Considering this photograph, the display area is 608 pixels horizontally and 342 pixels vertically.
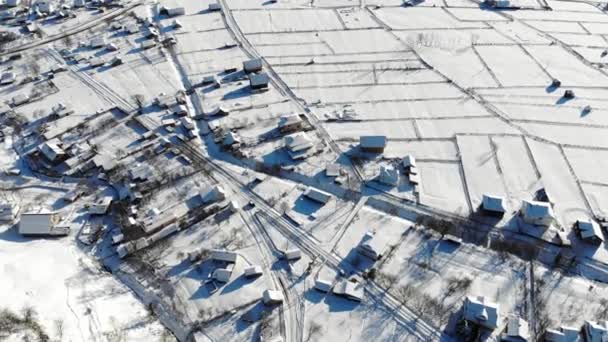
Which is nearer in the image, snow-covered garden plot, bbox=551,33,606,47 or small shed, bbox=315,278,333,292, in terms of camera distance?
small shed, bbox=315,278,333,292

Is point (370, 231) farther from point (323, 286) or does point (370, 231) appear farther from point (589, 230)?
point (589, 230)

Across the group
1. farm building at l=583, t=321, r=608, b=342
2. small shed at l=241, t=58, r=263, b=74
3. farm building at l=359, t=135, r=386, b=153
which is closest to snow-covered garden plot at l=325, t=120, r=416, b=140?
farm building at l=359, t=135, r=386, b=153

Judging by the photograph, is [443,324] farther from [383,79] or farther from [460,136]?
[383,79]

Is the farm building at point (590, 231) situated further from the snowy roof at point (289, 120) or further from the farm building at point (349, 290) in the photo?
the snowy roof at point (289, 120)

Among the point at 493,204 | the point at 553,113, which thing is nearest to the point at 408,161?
the point at 493,204

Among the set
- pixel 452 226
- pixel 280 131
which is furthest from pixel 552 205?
pixel 280 131

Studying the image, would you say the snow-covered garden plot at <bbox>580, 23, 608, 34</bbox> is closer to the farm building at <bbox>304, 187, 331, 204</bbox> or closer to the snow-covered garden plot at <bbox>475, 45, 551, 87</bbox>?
the snow-covered garden plot at <bbox>475, 45, 551, 87</bbox>

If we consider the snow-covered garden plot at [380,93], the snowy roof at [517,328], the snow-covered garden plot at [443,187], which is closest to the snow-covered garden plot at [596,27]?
the snow-covered garden plot at [380,93]
